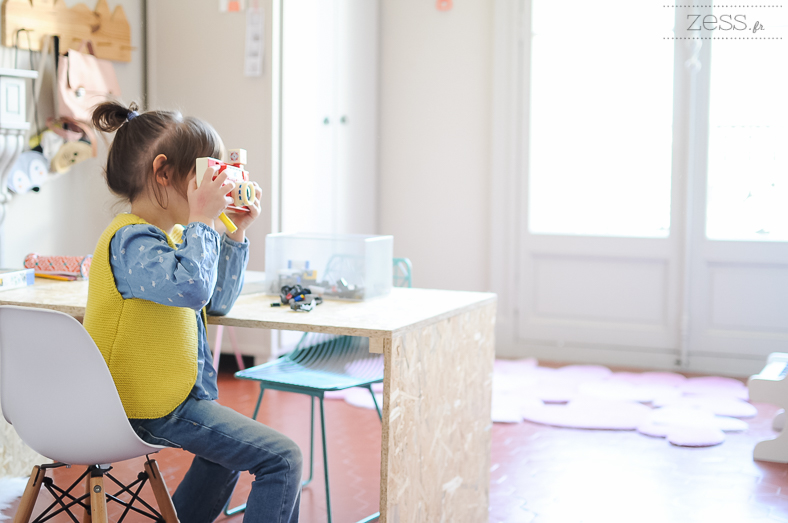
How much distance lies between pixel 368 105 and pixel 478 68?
701 millimetres

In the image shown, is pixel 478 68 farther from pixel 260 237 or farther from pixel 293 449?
pixel 293 449

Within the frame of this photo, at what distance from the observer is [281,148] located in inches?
150

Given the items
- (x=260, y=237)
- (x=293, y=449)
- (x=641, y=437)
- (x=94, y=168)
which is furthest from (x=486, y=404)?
(x=94, y=168)

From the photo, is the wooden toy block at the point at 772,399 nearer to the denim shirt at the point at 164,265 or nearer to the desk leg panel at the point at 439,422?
the desk leg panel at the point at 439,422

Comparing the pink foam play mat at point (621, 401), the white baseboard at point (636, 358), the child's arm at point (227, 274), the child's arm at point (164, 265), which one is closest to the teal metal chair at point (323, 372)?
the child's arm at point (227, 274)

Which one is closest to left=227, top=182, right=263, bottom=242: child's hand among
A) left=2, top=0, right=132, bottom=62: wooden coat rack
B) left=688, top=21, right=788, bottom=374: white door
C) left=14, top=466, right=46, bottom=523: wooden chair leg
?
left=14, top=466, right=46, bottom=523: wooden chair leg

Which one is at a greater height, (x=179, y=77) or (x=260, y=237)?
(x=179, y=77)

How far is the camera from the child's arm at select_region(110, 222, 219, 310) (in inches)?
58.4

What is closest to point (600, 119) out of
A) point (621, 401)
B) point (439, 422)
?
point (621, 401)

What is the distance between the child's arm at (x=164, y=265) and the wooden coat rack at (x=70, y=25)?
1.92 meters

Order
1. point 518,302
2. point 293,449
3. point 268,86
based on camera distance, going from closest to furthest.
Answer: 1. point 293,449
2. point 268,86
3. point 518,302

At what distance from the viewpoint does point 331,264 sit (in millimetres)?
2203

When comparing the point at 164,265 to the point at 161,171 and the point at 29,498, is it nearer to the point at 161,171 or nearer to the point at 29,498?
the point at 161,171

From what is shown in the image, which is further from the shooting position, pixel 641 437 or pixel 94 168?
pixel 94 168
